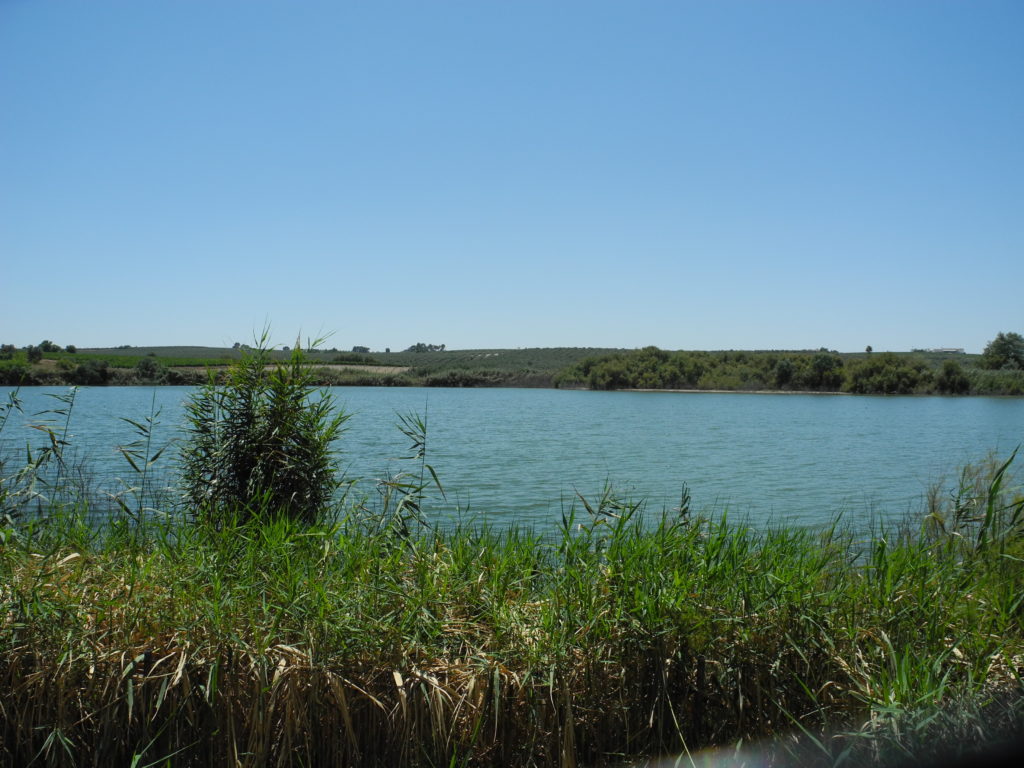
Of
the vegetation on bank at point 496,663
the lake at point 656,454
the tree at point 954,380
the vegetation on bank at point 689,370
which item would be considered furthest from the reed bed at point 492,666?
the tree at point 954,380

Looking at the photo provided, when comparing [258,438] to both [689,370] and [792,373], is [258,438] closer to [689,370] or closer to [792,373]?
[792,373]

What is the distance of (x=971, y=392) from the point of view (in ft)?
251

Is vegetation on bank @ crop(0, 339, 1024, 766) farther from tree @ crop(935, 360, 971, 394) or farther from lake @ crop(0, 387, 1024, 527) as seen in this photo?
tree @ crop(935, 360, 971, 394)

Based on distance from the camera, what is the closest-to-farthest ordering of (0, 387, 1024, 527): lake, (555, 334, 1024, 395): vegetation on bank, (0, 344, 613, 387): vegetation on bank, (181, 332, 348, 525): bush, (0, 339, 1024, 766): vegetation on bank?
(0, 339, 1024, 766): vegetation on bank, (181, 332, 348, 525): bush, (0, 387, 1024, 527): lake, (0, 344, 613, 387): vegetation on bank, (555, 334, 1024, 395): vegetation on bank

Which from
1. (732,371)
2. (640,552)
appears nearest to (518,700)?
(640,552)

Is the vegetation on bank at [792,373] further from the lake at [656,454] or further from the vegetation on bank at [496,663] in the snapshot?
Result: the vegetation on bank at [496,663]

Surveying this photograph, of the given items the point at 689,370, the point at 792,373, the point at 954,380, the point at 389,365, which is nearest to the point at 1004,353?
the point at 954,380

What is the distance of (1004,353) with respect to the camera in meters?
85.2

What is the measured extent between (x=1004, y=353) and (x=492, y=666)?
327ft

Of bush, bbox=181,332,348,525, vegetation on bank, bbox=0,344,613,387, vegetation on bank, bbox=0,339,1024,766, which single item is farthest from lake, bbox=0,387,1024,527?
vegetation on bank, bbox=0,344,613,387

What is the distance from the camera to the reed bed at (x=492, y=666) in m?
3.79

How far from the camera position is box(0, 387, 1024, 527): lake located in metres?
15.9

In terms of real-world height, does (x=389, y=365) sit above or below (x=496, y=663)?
above

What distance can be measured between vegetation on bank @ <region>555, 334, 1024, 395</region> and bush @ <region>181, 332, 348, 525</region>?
3240 inches
